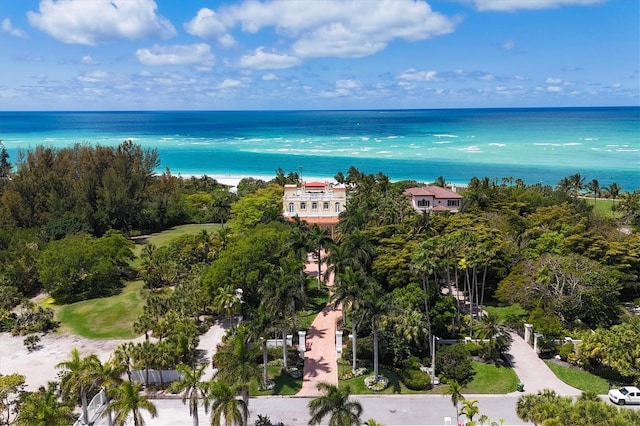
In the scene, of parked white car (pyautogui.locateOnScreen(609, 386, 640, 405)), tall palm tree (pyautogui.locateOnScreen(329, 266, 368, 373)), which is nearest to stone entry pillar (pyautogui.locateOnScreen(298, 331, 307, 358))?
tall palm tree (pyautogui.locateOnScreen(329, 266, 368, 373))

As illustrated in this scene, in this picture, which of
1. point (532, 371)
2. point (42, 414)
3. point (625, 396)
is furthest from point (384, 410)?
point (42, 414)

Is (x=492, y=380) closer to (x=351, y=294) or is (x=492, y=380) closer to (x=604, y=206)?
(x=351, y=294)

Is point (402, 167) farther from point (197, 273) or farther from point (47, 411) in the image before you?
point (47, 411)

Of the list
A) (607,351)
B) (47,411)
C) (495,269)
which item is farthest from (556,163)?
(47,411)

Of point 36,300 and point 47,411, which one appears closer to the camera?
point 47,411

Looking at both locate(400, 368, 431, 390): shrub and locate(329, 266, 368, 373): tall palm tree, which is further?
locate(329, 266, 368, 373): tall palm tree

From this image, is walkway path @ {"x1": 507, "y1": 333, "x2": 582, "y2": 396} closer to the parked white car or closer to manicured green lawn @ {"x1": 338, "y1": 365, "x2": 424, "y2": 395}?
the parked white car
